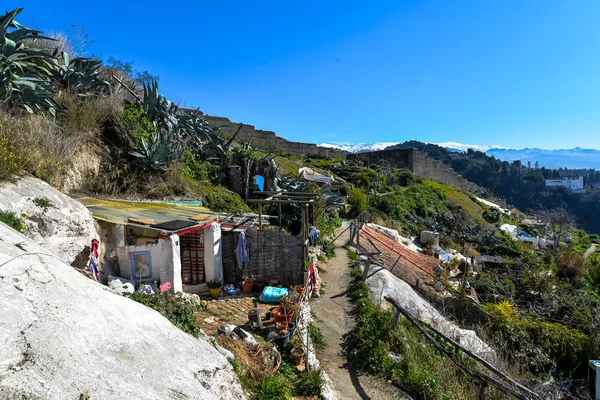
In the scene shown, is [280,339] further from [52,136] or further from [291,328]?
[52,136]

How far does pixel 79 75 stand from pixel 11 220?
22.5ft

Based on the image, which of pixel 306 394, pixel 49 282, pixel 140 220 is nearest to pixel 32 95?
pixel 140 220

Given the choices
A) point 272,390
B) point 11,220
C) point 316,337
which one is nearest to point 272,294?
point 316,337

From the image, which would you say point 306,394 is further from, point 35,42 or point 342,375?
point 35,42

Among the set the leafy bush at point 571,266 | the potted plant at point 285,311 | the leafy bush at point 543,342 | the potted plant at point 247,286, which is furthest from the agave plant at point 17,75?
the leafy bush at point 571,266

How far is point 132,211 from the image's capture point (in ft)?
23.3

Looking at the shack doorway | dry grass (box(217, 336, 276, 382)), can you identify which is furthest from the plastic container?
dry grass (box(217, 336, 276, 382))

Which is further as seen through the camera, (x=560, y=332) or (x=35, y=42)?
(x=35, y=42)

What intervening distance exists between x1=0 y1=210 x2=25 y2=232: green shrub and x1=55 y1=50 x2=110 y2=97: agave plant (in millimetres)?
6290

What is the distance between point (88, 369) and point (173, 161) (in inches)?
351

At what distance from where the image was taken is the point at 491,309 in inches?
378

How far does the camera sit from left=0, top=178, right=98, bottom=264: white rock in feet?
15.5

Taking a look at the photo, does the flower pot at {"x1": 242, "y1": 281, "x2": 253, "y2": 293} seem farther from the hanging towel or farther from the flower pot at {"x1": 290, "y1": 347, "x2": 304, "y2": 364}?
the flower pot at {"x1": 290, "y1": 347, "x2": 304, "y2": 364}

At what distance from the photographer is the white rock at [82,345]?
2047 millimetres
